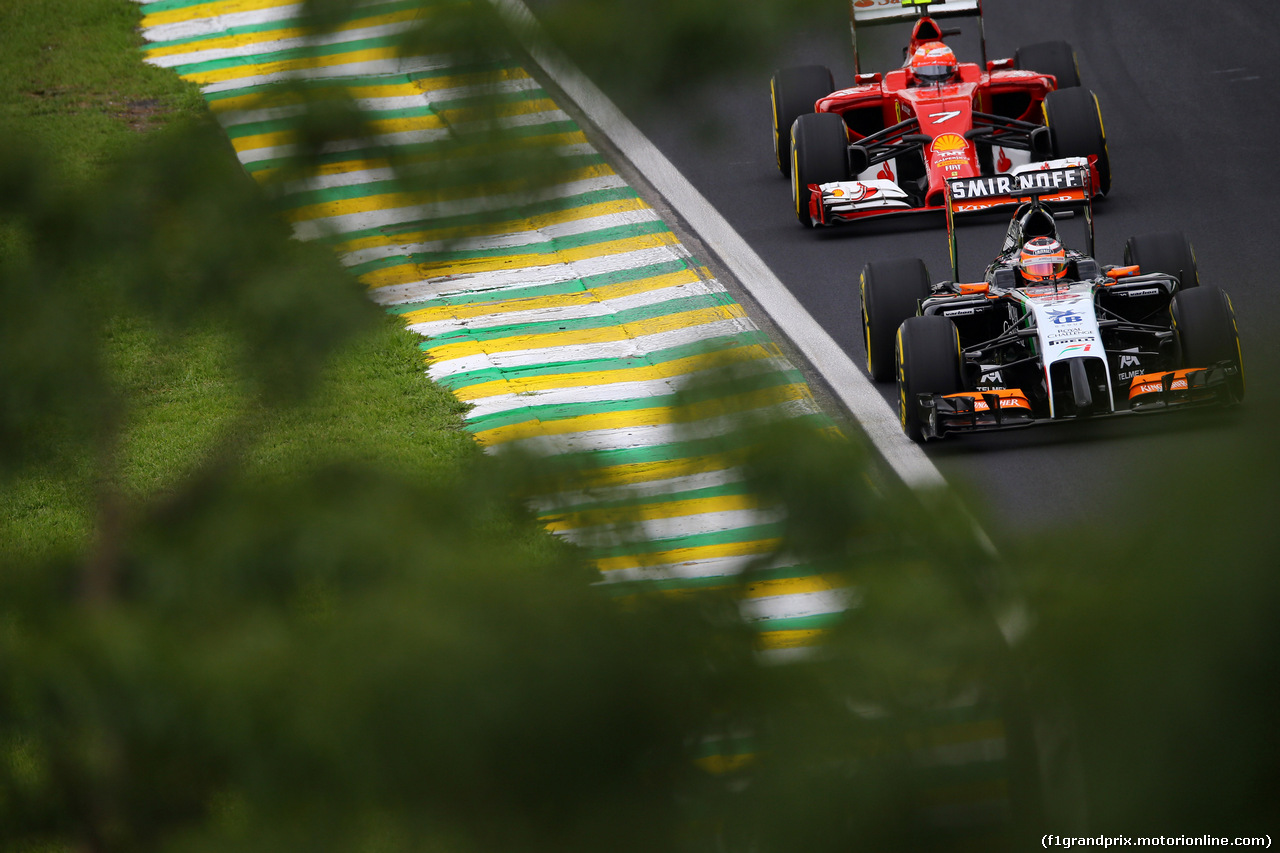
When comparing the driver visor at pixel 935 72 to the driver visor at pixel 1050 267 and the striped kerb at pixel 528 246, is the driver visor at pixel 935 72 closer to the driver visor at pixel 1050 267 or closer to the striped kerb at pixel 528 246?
the driver visor at pixel 1050 267

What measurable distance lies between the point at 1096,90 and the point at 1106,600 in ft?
46.6

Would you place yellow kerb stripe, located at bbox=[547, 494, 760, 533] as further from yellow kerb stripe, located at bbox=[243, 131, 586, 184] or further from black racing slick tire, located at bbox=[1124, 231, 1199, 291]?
black racing slick tire, located at bbox=[1124, 231, 1199, 291]

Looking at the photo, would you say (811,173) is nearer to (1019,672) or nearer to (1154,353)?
(1154,353)

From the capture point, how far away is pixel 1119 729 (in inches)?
33.8

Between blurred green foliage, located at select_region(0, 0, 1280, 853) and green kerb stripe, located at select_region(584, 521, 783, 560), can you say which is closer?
blurred green foliage, located at select_region(0, 0, 1280, 853)

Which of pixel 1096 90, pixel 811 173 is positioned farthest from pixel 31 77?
pixel 1096 90

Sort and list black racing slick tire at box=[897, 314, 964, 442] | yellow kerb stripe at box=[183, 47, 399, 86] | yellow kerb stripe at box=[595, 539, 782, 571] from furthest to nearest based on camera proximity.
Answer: black racing slick tire at box=[897, 314, 964, 442]
yellow kerb stripe at box=[183, 47, 399, 86]
yellow kerb stripe at box=[595, 539, 782, 571]

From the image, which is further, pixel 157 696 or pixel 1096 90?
pixel 1096 90

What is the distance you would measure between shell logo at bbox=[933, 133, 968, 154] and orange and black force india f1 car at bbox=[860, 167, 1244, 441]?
6.94 feet

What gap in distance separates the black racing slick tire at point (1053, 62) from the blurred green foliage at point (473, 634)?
11936 millimetres

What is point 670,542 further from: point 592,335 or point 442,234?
point 592,335

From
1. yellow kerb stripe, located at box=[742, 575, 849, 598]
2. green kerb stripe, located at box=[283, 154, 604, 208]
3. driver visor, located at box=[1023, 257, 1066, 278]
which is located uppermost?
green kerb stripe, located at box=[283, 154, 604, 208]

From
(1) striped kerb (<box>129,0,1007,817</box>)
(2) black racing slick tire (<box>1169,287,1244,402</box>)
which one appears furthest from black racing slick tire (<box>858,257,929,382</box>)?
(1) striped kerb (<box>129,0,1007,817</box>)

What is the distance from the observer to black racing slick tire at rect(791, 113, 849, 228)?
10.9 metres
